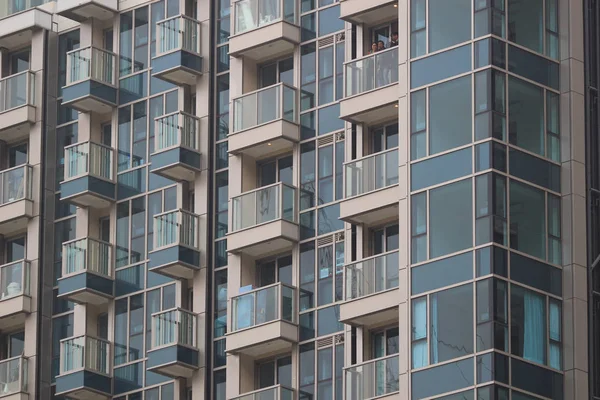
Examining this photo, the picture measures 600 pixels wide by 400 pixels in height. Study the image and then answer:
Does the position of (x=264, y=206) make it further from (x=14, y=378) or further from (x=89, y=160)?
(x=14, y=378)

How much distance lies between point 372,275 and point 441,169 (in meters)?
3.79

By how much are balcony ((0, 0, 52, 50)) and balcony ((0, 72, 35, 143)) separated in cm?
140

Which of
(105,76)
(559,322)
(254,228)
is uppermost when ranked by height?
(105,76)

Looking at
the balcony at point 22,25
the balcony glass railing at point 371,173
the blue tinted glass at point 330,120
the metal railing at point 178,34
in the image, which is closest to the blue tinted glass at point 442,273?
the balcony glass railing at point 371,173

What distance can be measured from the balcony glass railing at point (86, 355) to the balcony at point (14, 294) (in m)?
2.62

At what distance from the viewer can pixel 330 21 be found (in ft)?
231

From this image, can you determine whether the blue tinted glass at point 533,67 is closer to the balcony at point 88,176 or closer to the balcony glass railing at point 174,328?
the balcony glass railing at point 174,328

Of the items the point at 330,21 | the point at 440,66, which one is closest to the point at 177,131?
the point at 330,21

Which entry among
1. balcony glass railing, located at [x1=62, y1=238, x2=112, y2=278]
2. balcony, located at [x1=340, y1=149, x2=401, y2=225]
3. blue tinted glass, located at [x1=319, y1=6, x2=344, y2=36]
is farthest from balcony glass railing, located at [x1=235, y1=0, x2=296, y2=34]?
balcony glass railing, located at [x1=62, y1=238, x2=112, y2=278]

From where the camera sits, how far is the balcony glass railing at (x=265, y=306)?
68.2m

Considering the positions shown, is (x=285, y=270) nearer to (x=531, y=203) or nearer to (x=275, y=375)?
(x=275, y=375)

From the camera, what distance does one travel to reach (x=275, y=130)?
228ft

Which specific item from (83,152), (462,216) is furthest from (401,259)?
(83,152)

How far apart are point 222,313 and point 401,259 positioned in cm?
883
